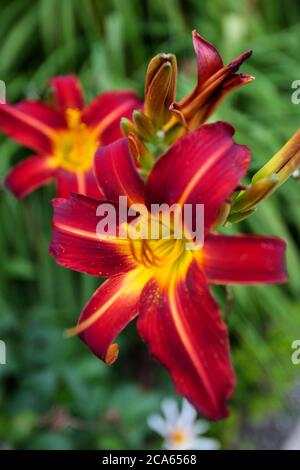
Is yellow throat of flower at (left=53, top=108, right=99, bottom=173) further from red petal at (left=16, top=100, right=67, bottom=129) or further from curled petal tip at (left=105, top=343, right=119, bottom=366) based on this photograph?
curled petal tip at (left=105, top=343, right=119, bottom=366)

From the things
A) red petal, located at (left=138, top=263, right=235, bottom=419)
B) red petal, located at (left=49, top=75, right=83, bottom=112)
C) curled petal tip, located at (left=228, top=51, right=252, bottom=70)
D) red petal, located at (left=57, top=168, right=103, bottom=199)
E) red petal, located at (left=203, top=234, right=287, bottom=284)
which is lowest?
red petal, located at (left=138, top=263, right=235, bottom=419)

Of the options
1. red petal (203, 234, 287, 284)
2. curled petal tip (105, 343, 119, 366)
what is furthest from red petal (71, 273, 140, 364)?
red petal (203, 234, 287, 284)

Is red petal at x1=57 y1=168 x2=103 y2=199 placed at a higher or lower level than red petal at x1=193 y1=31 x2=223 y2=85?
higher

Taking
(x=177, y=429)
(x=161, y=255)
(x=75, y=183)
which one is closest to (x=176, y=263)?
(x=161, y=255)

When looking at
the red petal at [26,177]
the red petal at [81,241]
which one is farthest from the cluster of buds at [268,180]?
the red petal at [26,177]

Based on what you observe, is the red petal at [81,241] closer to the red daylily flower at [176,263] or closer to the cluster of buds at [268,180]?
the red daylily flower at [176,263]

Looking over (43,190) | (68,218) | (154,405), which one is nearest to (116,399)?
(154,405)
